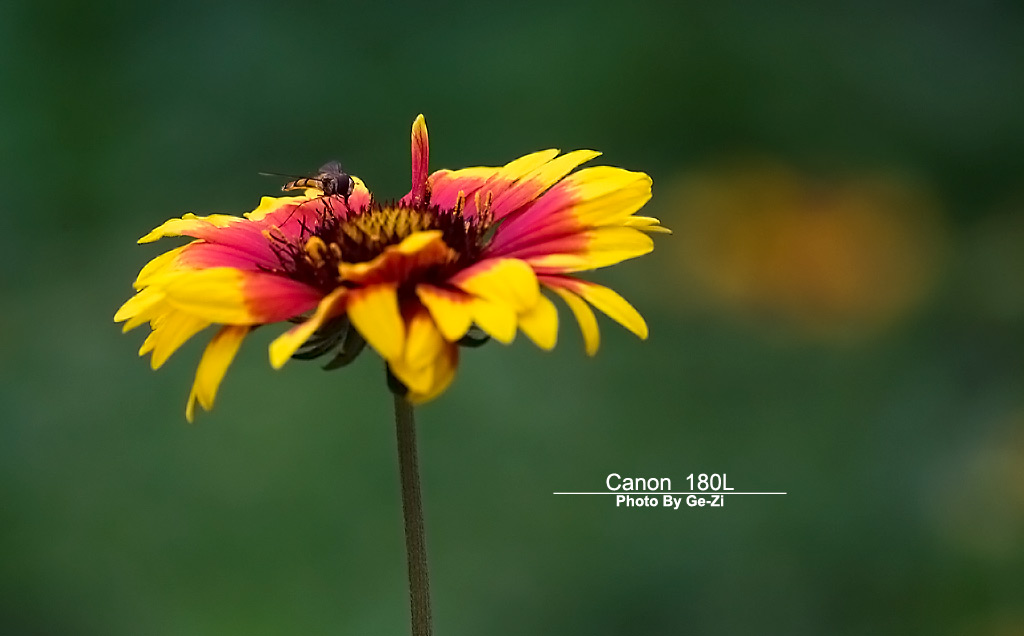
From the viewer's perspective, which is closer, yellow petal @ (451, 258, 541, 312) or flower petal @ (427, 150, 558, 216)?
yellow petal @ (451, 258, 541, 312)

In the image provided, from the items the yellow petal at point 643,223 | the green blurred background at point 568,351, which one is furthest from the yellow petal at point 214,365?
the green blurred background at point 568,351

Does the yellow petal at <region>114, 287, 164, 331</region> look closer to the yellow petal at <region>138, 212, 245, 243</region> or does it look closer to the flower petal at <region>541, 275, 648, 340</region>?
the yellow petal at <region>138, 212, 245, 243</region>

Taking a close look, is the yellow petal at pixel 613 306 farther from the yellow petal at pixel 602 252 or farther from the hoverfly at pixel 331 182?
the hoverfly at pixel 331 182

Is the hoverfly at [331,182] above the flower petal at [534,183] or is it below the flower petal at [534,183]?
above

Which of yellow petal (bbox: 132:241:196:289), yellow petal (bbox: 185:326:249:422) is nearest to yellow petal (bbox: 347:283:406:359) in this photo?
yellow petal (bbox: 185:326:249:422)

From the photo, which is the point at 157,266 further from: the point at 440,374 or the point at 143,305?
the point at 440,374

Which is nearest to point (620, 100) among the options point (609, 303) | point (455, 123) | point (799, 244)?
point (455, 123)
